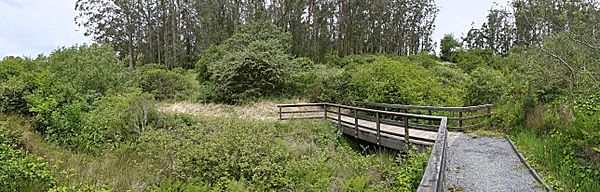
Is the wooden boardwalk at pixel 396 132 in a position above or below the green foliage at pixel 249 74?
below

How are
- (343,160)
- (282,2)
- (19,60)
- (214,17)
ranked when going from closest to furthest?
(343,160) < (19,60) < (282,2) < (214,17)

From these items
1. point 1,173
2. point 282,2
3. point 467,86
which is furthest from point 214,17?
point 1,173

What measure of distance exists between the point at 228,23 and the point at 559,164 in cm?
3112

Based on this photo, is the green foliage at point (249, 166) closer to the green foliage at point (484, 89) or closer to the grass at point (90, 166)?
the grass at point (90, 166)

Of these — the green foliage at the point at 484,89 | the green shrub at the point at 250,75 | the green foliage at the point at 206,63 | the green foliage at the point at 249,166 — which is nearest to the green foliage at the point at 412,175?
the green foliage at the point at 249,166

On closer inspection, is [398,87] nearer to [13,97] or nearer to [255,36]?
[13,97]

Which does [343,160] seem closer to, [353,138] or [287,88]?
[353,138]

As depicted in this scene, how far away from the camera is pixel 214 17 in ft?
117

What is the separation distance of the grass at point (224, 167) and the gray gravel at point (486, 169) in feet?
2.00

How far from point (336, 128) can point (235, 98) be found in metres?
7.42

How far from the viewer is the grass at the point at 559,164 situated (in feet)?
16.4

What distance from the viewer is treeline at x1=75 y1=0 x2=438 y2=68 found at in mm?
31953

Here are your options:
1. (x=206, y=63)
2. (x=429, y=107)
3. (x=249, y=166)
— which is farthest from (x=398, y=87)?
(x=206, y=63)

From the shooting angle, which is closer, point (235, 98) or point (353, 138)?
point (353, 138)
